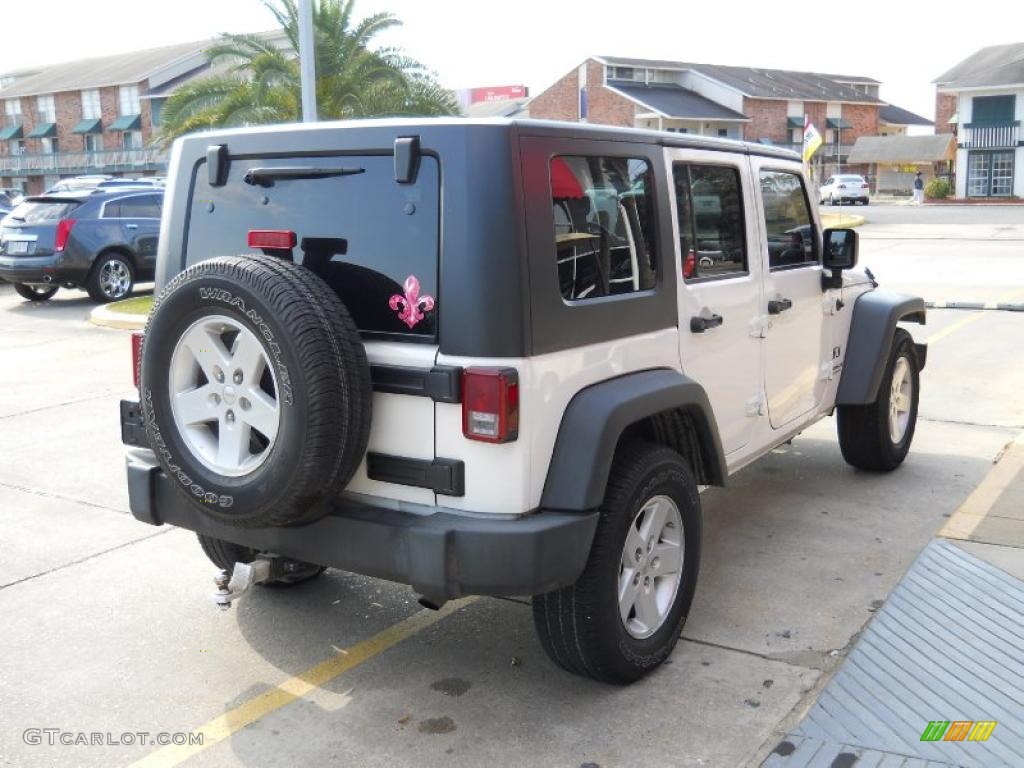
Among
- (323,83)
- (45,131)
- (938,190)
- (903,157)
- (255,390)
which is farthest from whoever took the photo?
(903,157)

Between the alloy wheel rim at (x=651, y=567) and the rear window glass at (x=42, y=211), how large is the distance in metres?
14.1

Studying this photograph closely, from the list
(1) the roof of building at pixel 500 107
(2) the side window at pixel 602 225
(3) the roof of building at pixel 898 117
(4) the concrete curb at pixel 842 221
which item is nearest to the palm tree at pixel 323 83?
(2) the side window at pixel 602 225

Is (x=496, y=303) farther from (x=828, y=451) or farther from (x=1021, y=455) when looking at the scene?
(x=1021, y=455)

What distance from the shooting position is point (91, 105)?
2506 inches

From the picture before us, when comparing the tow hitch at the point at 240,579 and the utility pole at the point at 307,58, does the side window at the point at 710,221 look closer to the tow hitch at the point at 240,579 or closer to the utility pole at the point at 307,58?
the tow hitch at the point at 240,579

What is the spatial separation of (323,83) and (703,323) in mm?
14592

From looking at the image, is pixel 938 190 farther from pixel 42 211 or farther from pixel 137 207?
pixel 42 211

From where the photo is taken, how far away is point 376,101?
1761 centimetres

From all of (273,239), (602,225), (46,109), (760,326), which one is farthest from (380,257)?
(46,109)

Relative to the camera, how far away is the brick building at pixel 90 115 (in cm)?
6000

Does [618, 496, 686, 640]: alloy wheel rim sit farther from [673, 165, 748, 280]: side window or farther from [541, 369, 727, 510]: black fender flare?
[673, 165, 748, 280]: side window

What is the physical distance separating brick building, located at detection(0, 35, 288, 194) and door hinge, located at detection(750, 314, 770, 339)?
55095mm

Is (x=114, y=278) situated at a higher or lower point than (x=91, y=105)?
lower

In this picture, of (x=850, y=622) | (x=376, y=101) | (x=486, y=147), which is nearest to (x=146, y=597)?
(x=486, y=147)
